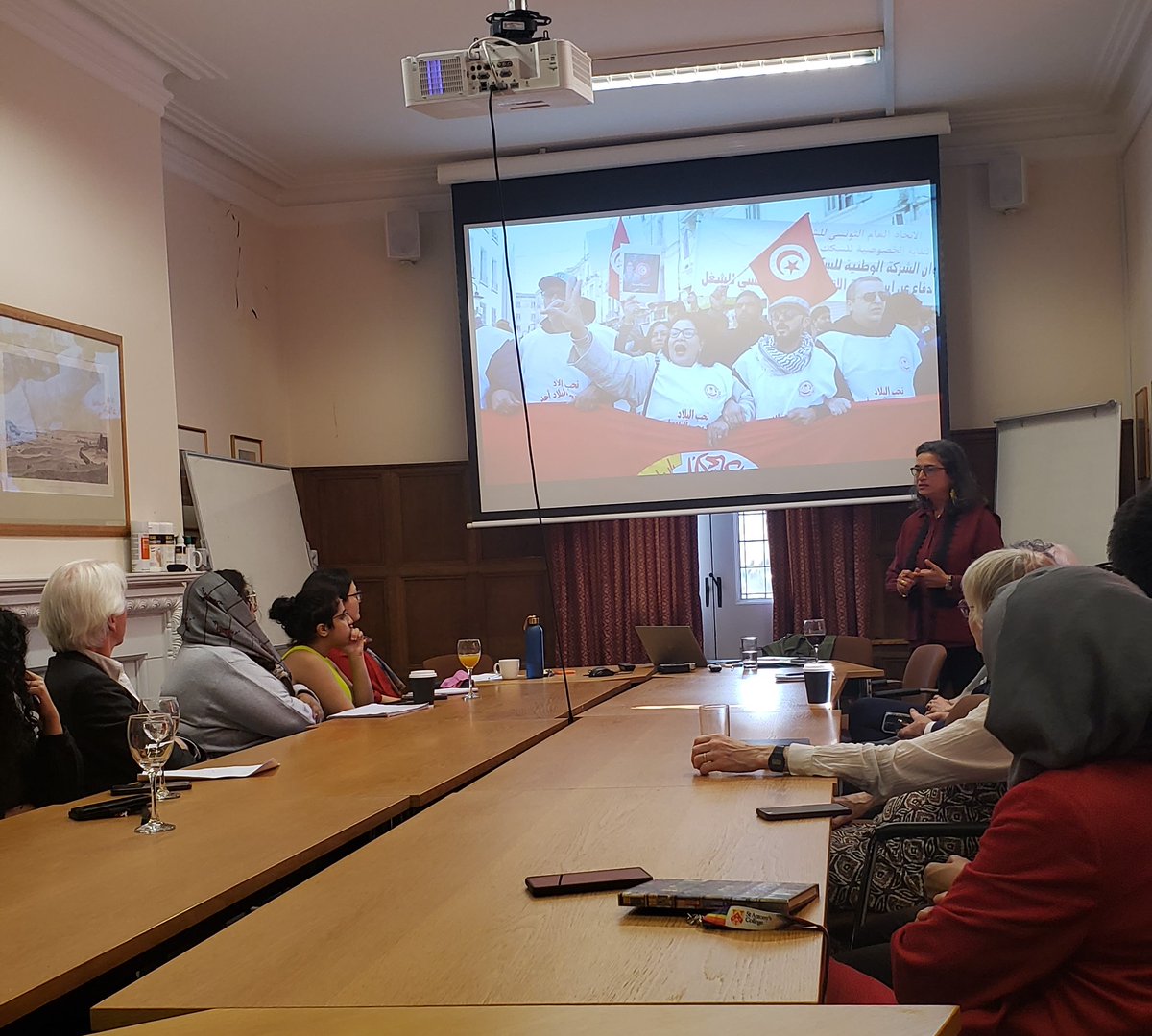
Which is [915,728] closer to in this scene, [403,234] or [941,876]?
[941,876]

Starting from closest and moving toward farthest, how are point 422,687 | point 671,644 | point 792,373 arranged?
point 422,687, point 671,644, point 792,373

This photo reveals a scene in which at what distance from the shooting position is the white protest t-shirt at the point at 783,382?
283 inches

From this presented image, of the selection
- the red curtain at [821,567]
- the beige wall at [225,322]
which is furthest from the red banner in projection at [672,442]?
the beige wall at [225,322]

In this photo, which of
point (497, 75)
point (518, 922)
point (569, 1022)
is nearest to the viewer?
point (569, 1022)

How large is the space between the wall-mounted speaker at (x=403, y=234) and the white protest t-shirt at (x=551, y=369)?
39.2 inches

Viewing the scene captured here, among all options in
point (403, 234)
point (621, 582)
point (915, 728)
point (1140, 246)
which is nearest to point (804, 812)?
point (915, 728)

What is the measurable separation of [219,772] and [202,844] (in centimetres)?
75

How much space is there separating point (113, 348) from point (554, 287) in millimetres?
2860

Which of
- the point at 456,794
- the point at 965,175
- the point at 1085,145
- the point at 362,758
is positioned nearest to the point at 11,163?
the point at 362,758

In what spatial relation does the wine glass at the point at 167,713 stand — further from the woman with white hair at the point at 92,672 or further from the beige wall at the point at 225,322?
the beige wall at the point at 225,322

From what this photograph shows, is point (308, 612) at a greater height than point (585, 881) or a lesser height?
greater

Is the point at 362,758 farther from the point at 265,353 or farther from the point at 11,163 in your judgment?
the point at 265,353

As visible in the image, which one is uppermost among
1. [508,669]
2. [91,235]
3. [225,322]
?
[91,235]

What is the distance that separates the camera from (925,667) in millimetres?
5398
